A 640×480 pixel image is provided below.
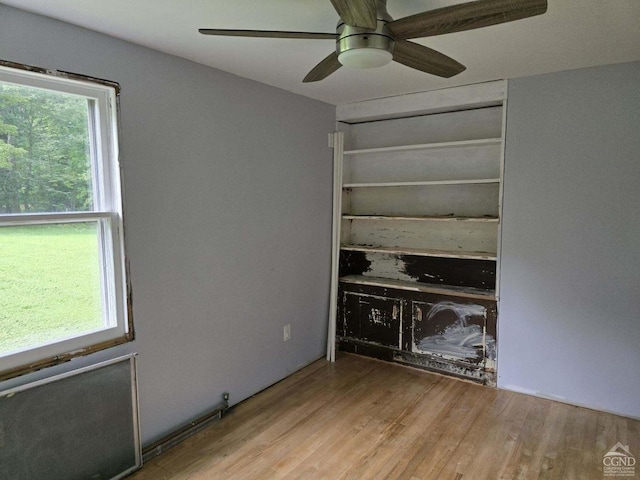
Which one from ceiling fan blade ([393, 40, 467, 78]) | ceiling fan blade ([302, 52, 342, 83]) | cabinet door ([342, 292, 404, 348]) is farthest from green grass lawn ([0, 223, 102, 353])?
cabinet door ([342, 292, 404, 348])

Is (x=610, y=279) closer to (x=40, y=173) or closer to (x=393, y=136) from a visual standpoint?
(x=393, y=136)

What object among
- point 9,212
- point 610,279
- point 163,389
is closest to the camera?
point 9,212

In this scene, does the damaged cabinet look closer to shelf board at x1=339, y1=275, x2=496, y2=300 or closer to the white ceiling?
shelf board at x1=339, y1=275, x2=496, y2=300

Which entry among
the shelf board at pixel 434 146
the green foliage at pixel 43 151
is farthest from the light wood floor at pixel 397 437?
the shelf board at pixel 434 146

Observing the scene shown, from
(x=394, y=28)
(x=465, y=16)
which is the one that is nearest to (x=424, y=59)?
(x=394, y=28)

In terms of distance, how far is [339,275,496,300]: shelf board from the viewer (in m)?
3.23

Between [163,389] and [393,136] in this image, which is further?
[393,136]

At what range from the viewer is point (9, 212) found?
181cm

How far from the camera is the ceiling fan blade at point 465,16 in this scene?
1.31m

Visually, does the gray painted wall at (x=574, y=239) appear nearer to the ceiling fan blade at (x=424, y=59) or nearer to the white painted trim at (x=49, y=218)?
the ceiling fan blade at (x=424, y=59)

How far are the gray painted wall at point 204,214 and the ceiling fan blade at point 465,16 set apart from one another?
1.42 metres

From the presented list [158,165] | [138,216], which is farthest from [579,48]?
[138,216]

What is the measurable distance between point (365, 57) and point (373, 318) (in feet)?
8.37

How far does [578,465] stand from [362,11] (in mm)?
2523
